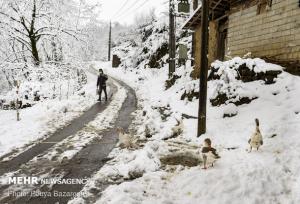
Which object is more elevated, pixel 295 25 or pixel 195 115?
pixel 295 25

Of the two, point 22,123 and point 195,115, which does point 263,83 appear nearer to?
point 195,115

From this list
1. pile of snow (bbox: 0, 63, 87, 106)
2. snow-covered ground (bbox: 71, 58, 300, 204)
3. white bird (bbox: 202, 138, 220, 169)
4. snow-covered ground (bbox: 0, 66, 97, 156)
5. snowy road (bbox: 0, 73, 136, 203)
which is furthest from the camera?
pile of snow (bbox: 0, 63, 87, 106)

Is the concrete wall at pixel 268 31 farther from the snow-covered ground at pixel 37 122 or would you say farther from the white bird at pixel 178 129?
the snow-covered ground at pixel 37 122

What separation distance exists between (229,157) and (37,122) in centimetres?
805

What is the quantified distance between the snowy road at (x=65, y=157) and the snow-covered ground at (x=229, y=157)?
0.47m

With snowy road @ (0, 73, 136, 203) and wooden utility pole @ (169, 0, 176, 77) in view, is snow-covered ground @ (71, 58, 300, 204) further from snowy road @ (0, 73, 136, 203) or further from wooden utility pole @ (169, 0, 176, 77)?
wooden utility pole @ (169, 0, 176, 77)

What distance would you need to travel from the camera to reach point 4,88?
2795 centimetres

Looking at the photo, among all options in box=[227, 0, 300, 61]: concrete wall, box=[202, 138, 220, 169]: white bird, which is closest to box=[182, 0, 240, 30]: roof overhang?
box=[227, 0, 300, 61]: concrete wall

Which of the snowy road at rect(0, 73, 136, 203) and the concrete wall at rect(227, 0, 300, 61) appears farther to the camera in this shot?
the concrete wall at rect(227, 0, 300, 61)

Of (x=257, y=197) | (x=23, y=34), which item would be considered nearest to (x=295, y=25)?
(x=257, y=197)

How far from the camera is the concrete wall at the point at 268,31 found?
11.4 metres

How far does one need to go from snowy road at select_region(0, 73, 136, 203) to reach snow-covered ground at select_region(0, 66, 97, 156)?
0.52 meters

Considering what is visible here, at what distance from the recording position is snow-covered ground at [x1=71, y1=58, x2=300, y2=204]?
6180 mm

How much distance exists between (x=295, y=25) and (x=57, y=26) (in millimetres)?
12851
